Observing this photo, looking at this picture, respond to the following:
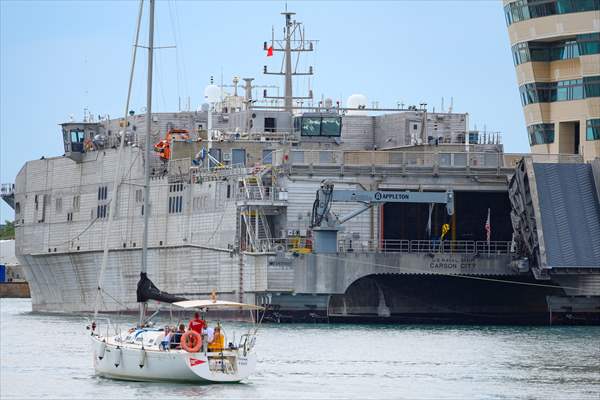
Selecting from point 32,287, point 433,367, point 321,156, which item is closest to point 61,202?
point 32,287

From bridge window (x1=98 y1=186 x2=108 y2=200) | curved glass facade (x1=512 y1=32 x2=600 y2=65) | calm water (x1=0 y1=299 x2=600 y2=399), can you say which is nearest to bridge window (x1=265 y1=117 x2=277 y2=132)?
bridge window (x1=98 y1=186 x2=108 y2=200)

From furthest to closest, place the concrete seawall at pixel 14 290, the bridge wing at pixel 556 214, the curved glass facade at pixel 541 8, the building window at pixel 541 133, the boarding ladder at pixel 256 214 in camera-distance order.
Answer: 1. the concrete seawall at pixel 14 290
2. the building window at pixel 541 133
3. the curved glass facade at pixel 541 8
4. the boarding ladder at pixel 256 214
5. the bridge wing at pixel 556 214

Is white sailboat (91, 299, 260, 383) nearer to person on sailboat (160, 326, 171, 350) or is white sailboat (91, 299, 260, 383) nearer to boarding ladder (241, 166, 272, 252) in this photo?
person on sailboat (160, 326, 171, 350)

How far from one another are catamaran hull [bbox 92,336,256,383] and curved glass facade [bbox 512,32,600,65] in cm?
5542

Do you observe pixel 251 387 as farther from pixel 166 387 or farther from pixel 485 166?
pixel 485 166

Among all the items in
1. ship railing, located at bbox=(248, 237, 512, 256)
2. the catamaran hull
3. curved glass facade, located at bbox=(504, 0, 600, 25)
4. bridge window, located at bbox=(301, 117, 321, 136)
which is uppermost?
curved glass facade, located at bbox=(504, 0, 600, 25)

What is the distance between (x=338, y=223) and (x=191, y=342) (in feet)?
100

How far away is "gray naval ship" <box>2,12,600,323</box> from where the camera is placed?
266ft

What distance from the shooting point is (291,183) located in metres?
83.9

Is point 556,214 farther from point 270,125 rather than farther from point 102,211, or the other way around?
point 102,211

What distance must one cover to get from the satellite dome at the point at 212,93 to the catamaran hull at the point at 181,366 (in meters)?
57.5

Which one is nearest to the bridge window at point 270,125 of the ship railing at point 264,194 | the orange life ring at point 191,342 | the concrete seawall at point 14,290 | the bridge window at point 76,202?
the bridge window at point 76,202

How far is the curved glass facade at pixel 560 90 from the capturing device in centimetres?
10538

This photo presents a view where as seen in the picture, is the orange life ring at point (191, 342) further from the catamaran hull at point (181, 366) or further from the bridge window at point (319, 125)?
the bridge window at point (319, 125)
